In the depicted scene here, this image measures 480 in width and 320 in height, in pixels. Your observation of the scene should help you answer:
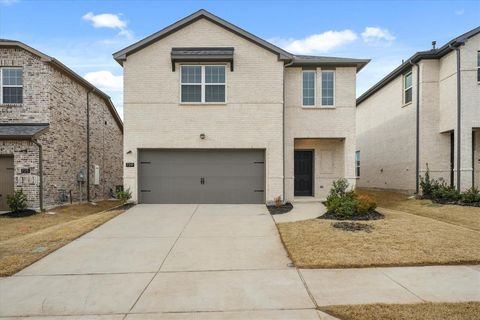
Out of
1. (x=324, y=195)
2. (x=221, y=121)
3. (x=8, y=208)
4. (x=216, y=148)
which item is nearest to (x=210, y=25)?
(x=221, y=121)

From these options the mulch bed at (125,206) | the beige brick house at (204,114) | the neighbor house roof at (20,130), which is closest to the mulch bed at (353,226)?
the beige brick house at (204,114)

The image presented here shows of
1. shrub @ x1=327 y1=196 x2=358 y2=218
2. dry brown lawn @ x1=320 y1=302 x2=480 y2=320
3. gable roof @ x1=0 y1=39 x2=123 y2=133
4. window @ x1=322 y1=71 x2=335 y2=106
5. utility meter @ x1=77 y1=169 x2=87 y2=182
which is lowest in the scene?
dry brown lawn @ x1=320 y1=302 x2=480 y2=320

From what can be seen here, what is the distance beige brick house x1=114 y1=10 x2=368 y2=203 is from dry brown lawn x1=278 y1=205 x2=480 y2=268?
4731mm

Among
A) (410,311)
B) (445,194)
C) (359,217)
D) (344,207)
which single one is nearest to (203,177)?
(344,207)

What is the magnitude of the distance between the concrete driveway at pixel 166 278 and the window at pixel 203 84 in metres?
6.17

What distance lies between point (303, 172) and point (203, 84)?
6334 millimetres

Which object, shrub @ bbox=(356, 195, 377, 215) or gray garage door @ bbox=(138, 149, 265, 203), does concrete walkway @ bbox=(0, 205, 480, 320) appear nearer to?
shrub @ bbox=(356, 195, 377, 215)

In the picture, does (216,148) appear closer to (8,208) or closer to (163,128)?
(163,128)

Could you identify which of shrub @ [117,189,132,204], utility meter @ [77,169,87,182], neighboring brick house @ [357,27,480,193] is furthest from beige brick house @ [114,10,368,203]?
utility meter @ [77,169,87,182]

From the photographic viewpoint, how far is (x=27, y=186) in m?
14.4

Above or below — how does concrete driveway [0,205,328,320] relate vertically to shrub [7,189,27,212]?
below

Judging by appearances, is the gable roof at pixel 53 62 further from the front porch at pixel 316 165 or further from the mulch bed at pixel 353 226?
the mulch bed at pixel 353 226

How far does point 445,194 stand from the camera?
1430cm

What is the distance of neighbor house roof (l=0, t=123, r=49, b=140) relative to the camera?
45.5 ft
